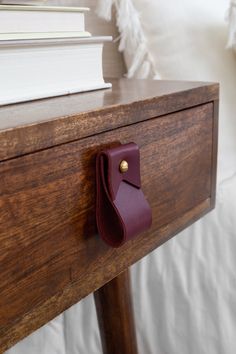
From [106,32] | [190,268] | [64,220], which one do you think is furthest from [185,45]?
[64,220]

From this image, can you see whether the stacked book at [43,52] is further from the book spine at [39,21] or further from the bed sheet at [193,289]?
the bed sheet at [193,289]

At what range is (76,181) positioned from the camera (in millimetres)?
354

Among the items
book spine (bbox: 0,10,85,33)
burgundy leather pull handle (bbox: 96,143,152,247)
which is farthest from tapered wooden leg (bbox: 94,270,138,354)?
book spine (bbox: 0,10,85,33)

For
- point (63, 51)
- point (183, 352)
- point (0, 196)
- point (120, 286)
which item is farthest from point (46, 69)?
point (183, 352)

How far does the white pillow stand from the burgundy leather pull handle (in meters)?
0.34

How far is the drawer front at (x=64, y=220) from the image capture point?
0.31m

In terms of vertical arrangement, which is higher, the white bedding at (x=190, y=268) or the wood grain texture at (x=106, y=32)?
the wood grain texture at (x=106, y=32)

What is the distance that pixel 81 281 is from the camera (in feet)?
1.25

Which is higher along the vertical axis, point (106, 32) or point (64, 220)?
point (106, 32)

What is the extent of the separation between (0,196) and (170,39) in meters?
0.51

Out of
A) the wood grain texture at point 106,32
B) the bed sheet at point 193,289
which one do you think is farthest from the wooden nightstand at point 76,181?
the wood grain texture at point 106,32

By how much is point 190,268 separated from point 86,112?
0.35m

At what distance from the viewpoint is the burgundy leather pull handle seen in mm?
365

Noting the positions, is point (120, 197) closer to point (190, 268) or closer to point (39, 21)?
point (39, 21)
